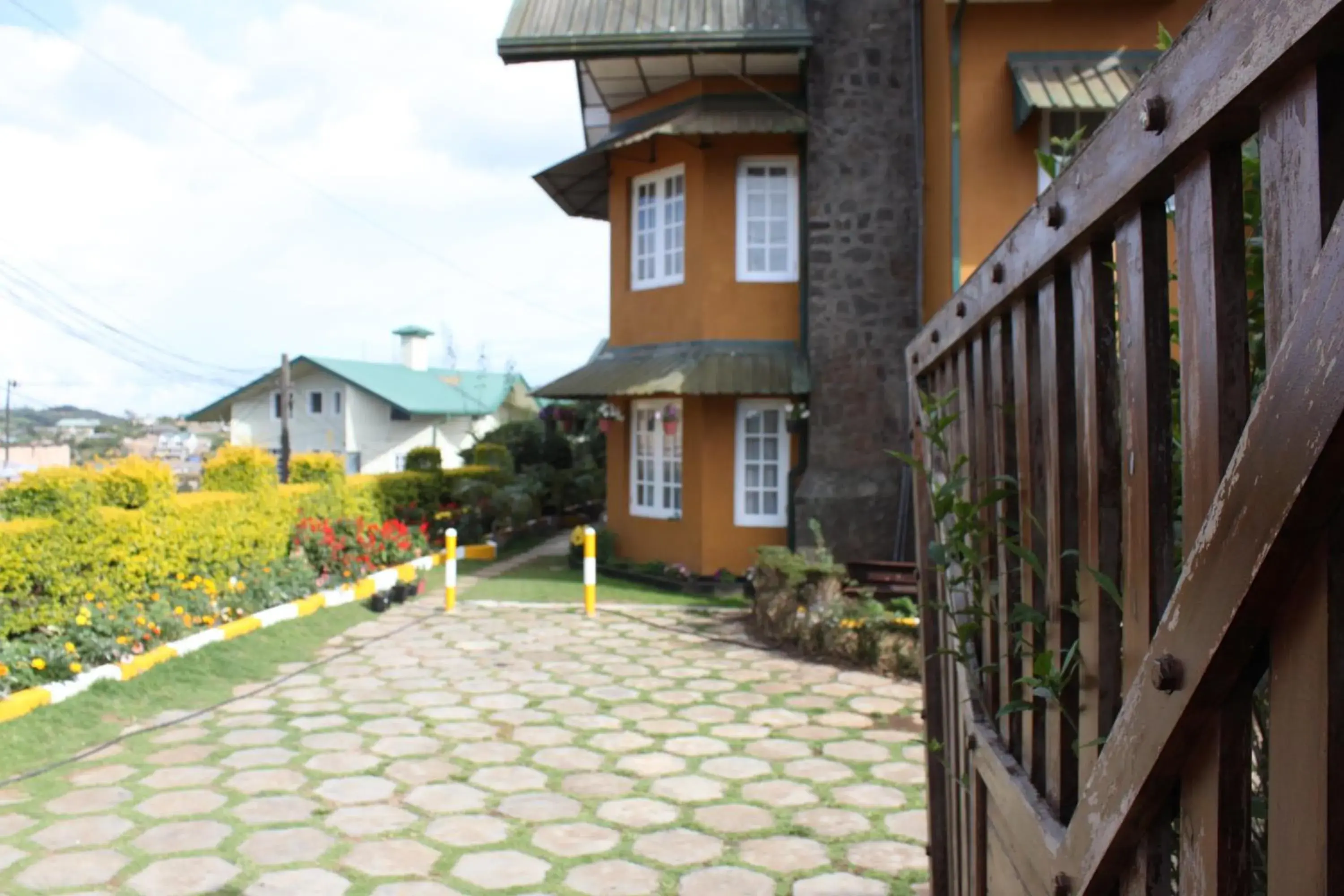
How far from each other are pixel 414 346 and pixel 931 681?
140ft

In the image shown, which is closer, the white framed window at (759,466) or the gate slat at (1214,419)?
the gate slat at (1214,419)

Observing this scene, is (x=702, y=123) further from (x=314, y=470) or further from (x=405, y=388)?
(x=405, y=388)

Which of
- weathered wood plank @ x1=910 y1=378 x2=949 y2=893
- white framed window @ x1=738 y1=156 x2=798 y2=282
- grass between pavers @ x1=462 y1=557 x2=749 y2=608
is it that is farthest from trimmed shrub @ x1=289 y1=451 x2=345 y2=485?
weathered wood plank @ x1=910 y1=378 x2=949 y2=893

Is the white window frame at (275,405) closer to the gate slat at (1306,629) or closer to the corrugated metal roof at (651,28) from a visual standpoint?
the corrugated metal roof at (651,28)

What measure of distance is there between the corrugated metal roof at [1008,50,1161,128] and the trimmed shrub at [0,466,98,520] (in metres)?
9.12

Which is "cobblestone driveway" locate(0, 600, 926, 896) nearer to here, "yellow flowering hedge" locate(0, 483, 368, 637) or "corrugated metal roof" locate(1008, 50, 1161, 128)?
"yellow flowering hedge" locate(0, 483, 368, 637)

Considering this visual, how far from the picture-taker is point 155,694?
7.02 metres

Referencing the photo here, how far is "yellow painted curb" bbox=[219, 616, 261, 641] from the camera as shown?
337 inches

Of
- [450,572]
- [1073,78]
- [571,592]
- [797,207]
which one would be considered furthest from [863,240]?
[450,572]

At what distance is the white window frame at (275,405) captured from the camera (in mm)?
39031

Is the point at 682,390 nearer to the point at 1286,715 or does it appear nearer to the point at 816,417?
the point at 816,417

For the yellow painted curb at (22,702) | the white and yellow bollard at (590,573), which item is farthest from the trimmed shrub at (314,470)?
the yellow painted curb at (22,702)

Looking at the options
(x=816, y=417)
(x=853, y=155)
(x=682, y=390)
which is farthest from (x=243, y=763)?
(x=853, y=155)

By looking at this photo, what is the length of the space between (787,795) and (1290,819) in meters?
4.62
